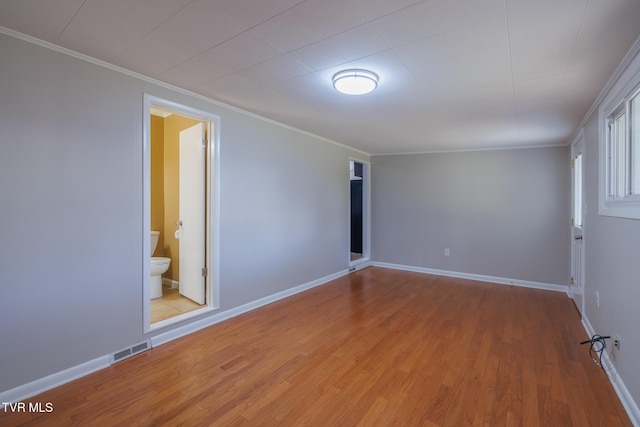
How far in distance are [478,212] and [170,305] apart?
15.9ft

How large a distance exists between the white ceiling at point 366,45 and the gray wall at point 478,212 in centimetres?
182

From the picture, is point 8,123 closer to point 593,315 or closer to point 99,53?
point 99,53

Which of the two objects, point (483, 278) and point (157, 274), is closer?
point (157, 274)

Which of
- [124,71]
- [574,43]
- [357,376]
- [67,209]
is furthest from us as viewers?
[124,71]

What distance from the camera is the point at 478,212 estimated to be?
16.3ft

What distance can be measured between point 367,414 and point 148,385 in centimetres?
149

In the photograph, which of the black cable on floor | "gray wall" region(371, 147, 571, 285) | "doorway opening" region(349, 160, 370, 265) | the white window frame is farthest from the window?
"doorway opening" region(349, 160, 370, 265)

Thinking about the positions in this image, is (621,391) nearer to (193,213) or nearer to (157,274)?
(193,213)

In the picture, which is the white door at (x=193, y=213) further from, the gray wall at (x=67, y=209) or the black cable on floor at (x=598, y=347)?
the black cable on floor at (x=598, y=347)

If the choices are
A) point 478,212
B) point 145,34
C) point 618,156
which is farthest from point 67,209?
point 478,212

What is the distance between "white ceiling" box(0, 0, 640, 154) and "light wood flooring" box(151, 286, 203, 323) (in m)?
2.27

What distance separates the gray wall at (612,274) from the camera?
1.77 m

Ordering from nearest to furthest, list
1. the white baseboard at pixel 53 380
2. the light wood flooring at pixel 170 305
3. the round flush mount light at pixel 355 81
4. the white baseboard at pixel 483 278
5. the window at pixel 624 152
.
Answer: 1. the white baseboard at pixel 53 380
2. the window at pixel 624 152
3. the round flush mount light at pixel 355 81
4. the light wood flooring at pixel 170 305
5. the white baseboard at pixel 483 278

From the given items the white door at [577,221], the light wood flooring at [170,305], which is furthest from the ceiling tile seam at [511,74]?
the light wood flooring at [170,305]
